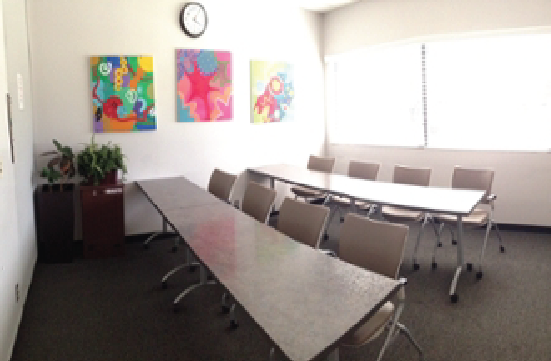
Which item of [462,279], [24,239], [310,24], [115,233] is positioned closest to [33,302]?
[24,239]

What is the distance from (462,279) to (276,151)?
3.11 meters

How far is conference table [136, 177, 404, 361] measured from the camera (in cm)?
149

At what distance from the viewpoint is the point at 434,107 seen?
5.57 meters

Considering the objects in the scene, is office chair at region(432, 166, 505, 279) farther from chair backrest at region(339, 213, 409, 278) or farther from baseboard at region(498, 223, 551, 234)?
chair backrest at region(339, 213, 409, 278)

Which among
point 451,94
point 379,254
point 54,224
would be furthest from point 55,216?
point 451,94

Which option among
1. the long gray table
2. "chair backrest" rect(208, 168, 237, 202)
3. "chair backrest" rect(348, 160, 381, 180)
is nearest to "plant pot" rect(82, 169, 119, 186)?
the long gray table

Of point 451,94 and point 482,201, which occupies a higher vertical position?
point 451,94

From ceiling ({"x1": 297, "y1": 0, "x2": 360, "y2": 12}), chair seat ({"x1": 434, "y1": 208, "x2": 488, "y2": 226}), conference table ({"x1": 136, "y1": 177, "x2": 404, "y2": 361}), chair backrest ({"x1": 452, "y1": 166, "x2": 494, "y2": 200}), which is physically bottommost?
chair seat ({"x1": 434, "y1": 208, "x2": 488, "y2": 226})

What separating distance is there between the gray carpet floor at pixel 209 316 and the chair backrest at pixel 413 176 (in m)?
0.78

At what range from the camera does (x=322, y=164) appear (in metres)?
5.47

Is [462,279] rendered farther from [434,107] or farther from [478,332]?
[434,107]

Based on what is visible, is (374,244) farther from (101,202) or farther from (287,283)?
(101,202)

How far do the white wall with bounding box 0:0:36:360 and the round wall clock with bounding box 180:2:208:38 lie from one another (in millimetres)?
1691

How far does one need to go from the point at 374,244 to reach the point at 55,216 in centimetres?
341
